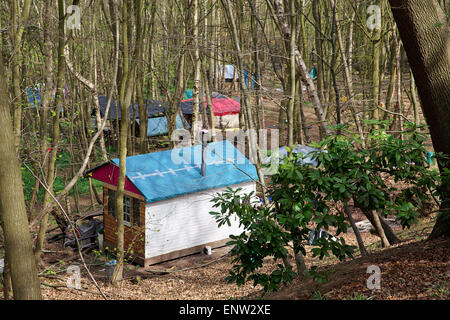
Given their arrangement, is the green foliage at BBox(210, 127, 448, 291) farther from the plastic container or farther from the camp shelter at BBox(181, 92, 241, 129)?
the camp shelter at BBox(181, 92, 241, 129)

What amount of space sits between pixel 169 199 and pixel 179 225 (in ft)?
3.10

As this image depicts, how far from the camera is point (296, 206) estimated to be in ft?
17.1

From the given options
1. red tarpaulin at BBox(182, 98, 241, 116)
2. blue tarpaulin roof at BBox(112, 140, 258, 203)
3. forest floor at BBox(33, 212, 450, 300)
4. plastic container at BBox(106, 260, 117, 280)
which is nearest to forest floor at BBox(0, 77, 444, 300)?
forest floor at BBox(33, 212, 450, 300)

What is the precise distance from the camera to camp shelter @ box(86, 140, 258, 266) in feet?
44.6

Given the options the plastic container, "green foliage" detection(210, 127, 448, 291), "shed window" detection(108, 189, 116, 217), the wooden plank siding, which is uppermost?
"green foliage" detection(210, 127, 448, 291)

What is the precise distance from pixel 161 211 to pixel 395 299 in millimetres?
9700

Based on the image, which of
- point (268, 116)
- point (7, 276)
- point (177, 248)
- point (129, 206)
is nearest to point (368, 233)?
point (177, 248)

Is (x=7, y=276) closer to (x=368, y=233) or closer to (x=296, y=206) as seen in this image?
(x=296, y=206)

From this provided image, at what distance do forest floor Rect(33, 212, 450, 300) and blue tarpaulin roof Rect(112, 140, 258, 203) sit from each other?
220 centimetres

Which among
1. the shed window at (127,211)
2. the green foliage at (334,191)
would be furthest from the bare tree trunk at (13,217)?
the shed window at (127,211)

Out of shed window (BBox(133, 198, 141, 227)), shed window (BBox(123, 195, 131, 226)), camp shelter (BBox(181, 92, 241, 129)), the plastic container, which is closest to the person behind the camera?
the plastic container

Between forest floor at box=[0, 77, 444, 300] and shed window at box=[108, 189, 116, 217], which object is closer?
forest floor at box=[0, 77, 444, 300]

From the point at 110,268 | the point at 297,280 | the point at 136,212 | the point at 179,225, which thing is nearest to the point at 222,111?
the point at 179,225

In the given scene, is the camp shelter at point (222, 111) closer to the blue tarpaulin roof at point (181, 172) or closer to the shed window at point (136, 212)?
the blue tarpaulin roof at point (181, 172)
